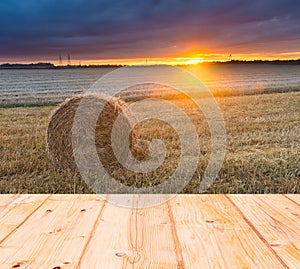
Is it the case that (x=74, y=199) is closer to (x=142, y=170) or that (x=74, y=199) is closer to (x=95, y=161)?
(x=142, y=170)

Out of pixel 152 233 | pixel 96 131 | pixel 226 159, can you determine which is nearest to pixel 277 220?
pixel 152 233

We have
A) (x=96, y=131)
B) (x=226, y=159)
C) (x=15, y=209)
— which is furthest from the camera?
(x=96, y=131)

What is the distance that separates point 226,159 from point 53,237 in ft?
10.1

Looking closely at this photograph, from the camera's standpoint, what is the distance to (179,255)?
1.22 m

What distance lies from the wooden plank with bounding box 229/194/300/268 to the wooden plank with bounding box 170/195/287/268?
4 cm

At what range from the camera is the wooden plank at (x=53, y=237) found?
1.18 meters

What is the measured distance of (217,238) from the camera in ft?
4.52

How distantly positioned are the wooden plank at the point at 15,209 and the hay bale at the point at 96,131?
215cm

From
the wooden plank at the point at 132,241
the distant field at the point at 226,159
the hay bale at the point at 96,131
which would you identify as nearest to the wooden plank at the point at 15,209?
the wooden plank at the point at 132,241

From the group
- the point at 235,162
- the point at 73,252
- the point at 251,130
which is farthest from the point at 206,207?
the point at 251,130

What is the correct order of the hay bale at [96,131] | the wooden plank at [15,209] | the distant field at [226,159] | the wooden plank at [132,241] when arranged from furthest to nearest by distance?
the hay bale at [96,131] < the distant field at [226,159] < the wooden plank at [15,209] < the wooden plank at [132,241]

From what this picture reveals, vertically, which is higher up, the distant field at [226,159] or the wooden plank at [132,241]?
the wooden plank at [132,241]

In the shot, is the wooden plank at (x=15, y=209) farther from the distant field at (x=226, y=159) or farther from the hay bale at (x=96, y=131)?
the hay bale at (x=96, y=131)

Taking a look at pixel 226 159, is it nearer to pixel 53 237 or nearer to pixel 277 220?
pixel 277 220
